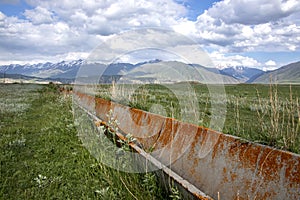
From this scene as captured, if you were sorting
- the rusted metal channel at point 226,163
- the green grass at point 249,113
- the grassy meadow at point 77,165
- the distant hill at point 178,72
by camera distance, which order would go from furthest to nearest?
the distant hill at point 178,72
the grassy meadow at point 77,165
the green grass at point 249,113
the rusted metal channel at point 226,163

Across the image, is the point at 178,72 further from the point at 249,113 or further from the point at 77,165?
the point at 249,113

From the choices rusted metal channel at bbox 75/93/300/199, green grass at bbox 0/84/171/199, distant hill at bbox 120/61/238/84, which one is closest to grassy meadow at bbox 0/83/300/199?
green grass at bbox 0/84/171/199

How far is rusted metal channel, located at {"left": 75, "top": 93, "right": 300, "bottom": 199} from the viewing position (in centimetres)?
229

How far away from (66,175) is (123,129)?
2.01 metres

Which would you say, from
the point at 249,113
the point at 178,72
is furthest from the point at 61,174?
the point at 249,113

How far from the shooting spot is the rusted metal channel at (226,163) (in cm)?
229

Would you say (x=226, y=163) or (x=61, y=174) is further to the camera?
(x=61, y=174)

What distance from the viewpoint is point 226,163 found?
115 inches

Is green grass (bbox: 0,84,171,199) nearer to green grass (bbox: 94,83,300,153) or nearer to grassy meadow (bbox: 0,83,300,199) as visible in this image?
grassy meadow (bbox: 0,83,300,199)

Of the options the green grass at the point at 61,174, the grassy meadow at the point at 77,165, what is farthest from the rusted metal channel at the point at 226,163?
the green grass at the point at 61,174

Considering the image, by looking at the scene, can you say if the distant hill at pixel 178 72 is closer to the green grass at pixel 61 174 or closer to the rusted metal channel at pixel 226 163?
the green grass at pixel 61 174

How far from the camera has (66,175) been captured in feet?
15.6

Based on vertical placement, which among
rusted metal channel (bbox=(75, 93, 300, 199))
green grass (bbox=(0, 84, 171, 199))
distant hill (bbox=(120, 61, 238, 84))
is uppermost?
distant hill (bbox=(120, 61, 238, 84))

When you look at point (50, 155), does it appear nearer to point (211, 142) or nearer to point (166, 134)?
point (166, 134)
